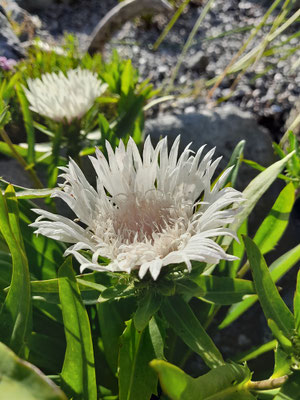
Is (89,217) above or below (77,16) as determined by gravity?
below

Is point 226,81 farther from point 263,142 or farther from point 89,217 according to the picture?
point 89,217

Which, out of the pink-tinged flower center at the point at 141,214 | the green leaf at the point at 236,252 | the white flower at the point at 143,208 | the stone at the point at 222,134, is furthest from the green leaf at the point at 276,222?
the stone at the point at 222,134

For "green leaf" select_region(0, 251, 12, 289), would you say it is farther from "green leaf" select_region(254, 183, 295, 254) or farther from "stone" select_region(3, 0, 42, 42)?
"stone" select_region(3, 0, 42, 42)

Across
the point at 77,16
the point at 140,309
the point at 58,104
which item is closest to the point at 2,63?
the point at 58,104

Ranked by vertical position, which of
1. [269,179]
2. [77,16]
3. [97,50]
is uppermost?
[77,16]

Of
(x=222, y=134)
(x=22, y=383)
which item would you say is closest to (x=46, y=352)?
(x=22, y=383)

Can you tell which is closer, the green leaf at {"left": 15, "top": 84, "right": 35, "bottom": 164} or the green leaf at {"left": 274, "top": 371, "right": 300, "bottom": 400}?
the green leaf at {"left": 274, "top": 371, "right": 300, "bottom": 400}

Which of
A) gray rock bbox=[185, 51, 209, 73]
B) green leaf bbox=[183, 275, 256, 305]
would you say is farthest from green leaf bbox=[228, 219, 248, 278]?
gray rock bbox=[185, 51, 209, 73]

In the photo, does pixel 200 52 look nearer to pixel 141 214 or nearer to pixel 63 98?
pixel 63 98
